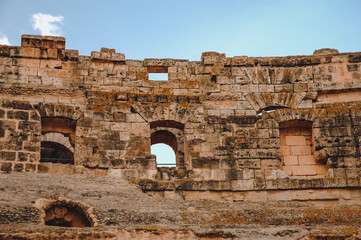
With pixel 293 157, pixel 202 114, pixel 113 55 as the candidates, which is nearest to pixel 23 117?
pixel 113 55

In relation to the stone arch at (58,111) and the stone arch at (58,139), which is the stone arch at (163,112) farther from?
the stone arch at (58,139)

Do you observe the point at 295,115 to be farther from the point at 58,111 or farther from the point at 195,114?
the point at 58,111

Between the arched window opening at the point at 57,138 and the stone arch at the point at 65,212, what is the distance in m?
5.40

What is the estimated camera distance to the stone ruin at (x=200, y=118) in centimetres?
1766

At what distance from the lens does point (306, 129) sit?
19.4 meters

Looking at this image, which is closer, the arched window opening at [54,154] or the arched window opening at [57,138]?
the arched window opening at [57,138]

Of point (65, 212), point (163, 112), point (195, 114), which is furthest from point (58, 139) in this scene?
point (65, 212)

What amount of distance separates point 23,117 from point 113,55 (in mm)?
3590

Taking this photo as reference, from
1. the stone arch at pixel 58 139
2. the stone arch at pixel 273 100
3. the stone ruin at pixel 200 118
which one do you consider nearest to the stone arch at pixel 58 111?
the stone ruin at pixel 200 118

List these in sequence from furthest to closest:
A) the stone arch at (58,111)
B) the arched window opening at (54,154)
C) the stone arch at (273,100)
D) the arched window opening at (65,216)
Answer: the arched window opening at (54,154) → the stone arch at (273,100) → the stone arch at (58,111) → the arched window opening at (65,216)

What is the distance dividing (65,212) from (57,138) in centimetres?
1123

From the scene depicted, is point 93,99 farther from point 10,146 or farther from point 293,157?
point 293,157

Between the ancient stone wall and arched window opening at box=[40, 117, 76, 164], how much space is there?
0.06 meters

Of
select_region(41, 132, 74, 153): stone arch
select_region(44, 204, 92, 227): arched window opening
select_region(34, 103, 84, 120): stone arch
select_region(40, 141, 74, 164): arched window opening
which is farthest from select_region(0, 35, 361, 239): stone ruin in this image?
select_region(40, 141, 74, 164): arched window opening
